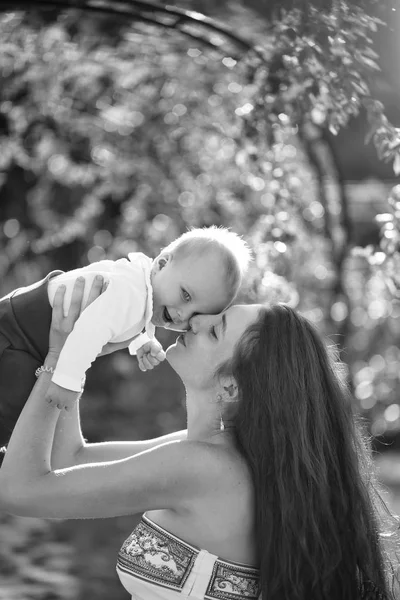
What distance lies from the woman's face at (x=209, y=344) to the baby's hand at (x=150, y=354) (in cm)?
14

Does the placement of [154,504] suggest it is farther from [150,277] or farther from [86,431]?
[86,431]

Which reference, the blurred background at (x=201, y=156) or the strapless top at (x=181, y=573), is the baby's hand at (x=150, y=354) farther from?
the blurred background at (x=201, y=156)

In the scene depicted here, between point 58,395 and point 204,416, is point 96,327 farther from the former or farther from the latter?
point 204,416

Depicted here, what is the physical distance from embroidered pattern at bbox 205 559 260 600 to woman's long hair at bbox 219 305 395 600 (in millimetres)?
83

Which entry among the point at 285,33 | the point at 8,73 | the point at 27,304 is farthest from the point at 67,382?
the point at 8,73

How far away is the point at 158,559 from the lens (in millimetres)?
2174

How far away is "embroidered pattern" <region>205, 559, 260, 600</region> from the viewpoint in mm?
2156

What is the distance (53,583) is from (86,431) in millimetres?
2349

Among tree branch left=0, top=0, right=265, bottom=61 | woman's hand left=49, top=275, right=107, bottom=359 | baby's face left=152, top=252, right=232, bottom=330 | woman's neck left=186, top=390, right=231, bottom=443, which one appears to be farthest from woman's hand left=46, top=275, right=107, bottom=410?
tree branch left=0, top=0, right=265, bottom=61

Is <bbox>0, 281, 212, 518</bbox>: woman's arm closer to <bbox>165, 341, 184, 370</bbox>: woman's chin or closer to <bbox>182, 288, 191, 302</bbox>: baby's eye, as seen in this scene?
<bbox>165, 341, 184, 370</bbox>: woman's chin

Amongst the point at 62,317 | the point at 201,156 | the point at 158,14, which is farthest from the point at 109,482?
the point at 201,156

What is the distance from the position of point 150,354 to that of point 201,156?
2.24m

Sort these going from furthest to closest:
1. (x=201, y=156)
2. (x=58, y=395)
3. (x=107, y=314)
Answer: (x=201, y=156) < (x=107, y=314) < (x=58, y=395)

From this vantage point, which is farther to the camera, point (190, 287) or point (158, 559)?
point (190, 287)
